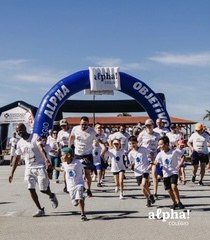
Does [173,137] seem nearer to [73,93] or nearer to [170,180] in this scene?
[170,180]

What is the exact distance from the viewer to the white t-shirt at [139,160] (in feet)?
29.2

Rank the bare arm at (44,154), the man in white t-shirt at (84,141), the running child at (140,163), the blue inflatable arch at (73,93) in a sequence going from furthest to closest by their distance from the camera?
the blue inflatable arch at (73,93) < the man in white t-shirt at (84,141) < the running child at (140,163) < the bare arm at (44,154)

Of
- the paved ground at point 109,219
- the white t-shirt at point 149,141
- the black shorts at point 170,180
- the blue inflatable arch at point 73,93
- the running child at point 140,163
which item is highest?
the blue inflatable arch at point 73,93

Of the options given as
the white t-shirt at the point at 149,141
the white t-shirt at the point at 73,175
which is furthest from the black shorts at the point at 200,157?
the white t-shirt at the point at 73,175

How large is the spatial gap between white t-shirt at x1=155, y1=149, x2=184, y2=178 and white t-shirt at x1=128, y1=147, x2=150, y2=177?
23.9 inches

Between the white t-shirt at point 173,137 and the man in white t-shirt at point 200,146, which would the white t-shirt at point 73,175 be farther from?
the man in white t-shirt at point 200,146

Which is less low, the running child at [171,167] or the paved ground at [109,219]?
the running child at [171,167]

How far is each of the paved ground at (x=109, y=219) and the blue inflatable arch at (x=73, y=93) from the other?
595 centimetres

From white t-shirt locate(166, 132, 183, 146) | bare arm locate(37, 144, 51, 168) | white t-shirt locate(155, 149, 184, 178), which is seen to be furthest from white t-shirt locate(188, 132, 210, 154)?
bare arm locate(37, 144, 51, 168)

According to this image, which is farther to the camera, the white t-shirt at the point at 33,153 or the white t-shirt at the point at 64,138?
the white t-shirt at the point at 64,138

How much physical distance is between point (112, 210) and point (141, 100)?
9.24 meters

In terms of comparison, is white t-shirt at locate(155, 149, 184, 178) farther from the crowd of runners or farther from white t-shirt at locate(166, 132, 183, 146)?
white t-shirt at locate(166, 132, 183, 146)

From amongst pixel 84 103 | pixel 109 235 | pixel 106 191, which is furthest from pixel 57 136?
pixel 84 103

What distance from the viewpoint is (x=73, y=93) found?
1678 centimetres
